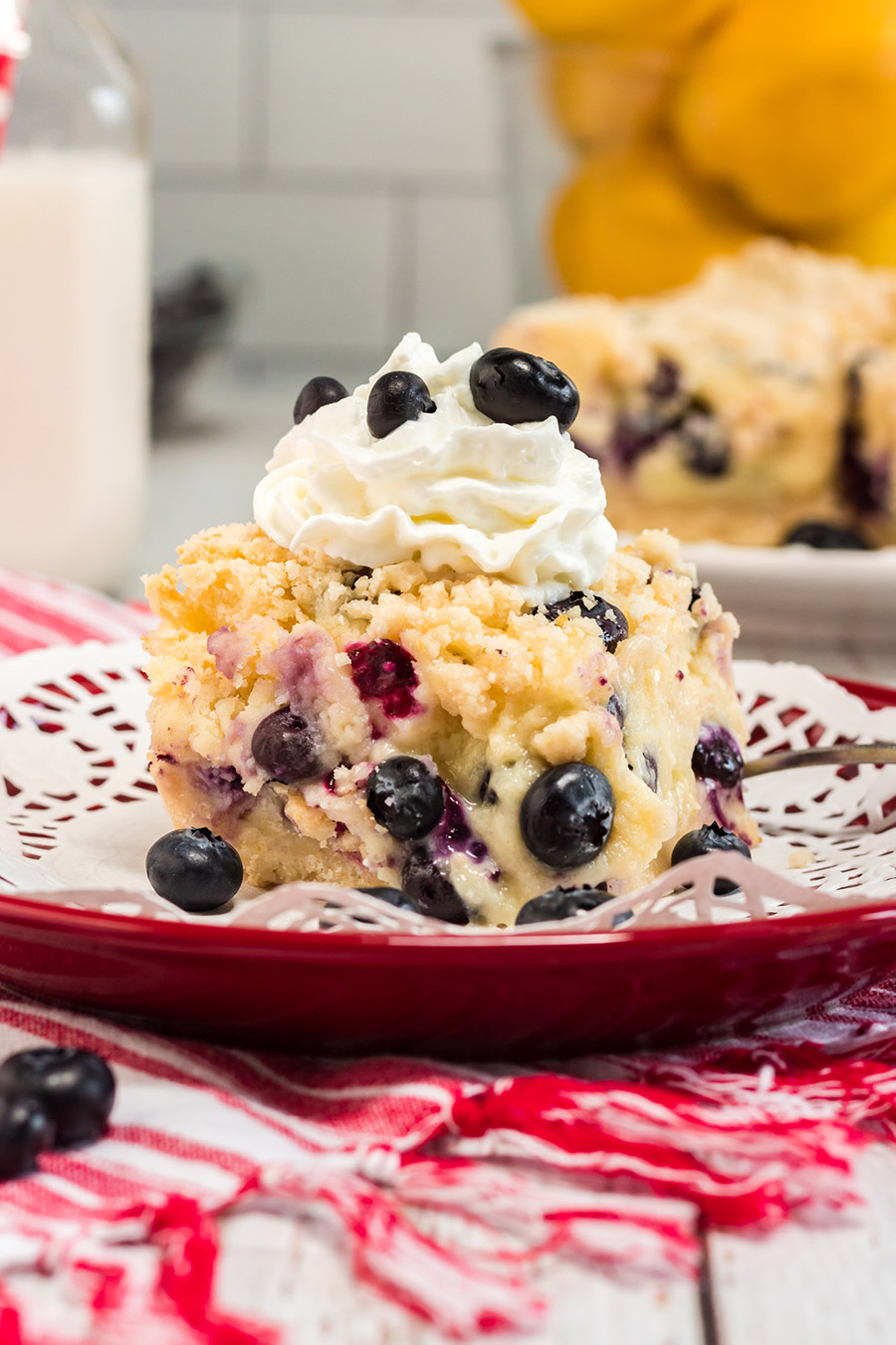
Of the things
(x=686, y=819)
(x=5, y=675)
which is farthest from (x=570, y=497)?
(x=5, y=675)

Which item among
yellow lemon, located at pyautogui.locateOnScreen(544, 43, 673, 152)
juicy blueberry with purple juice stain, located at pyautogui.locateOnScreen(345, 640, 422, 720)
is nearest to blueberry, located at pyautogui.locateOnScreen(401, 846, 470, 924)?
juicy blueberry with purple juice stain, located at pyautogui.locateOnScreen(345, 640, 422, 720)

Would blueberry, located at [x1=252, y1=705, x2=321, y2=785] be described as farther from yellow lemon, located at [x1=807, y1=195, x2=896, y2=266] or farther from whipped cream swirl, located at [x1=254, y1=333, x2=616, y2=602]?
yellow lemon, located at [x1=807, y1=195, x2=896, y2=266]

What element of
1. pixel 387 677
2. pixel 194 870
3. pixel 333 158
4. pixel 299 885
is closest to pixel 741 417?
pixel 387 677

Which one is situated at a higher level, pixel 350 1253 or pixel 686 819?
pixel 686 819

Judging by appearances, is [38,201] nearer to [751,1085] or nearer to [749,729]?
→ [749,729]

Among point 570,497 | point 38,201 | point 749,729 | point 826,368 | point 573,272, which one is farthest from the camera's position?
point 573,272

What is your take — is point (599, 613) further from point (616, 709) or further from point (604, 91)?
point (604, 91)

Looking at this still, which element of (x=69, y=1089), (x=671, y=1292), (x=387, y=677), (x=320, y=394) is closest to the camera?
(x=671, y=1292)
